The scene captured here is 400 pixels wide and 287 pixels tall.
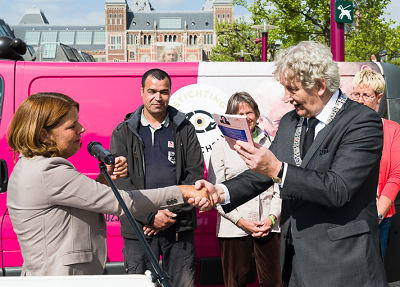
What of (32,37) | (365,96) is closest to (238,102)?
(365,96)

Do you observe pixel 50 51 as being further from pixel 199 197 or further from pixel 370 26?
pixel 370 26

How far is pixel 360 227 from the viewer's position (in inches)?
84.0

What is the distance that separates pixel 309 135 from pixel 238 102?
125 cm

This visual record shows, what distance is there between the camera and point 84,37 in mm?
116812

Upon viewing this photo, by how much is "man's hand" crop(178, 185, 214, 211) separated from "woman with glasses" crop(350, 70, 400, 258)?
4.68 feet

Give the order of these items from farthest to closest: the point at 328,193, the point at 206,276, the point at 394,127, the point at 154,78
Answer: the point at 206,276 → the point at 154,78 → the point at 394,127 → the point at 328,193

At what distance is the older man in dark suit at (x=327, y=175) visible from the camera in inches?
80.8

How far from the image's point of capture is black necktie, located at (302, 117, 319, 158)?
2336 mm

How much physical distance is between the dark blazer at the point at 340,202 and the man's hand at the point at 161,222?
48.8 inches

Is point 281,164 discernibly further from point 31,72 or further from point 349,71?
point 31,72

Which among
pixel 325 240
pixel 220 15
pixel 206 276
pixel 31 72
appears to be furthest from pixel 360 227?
pixel 220 15

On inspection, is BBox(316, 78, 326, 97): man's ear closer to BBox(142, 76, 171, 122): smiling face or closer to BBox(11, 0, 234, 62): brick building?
BBox(142, 76, 171, 122): smiling face

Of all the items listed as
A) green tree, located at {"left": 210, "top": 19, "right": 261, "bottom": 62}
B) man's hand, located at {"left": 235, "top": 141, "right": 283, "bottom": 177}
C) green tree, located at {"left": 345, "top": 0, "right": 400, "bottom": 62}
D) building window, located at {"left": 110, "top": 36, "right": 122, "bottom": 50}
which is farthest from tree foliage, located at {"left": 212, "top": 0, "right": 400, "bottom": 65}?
building window, located at {"left": 110, "top": 36, "right": 122, "bottom": 50}

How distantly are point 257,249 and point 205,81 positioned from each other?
147 cm
